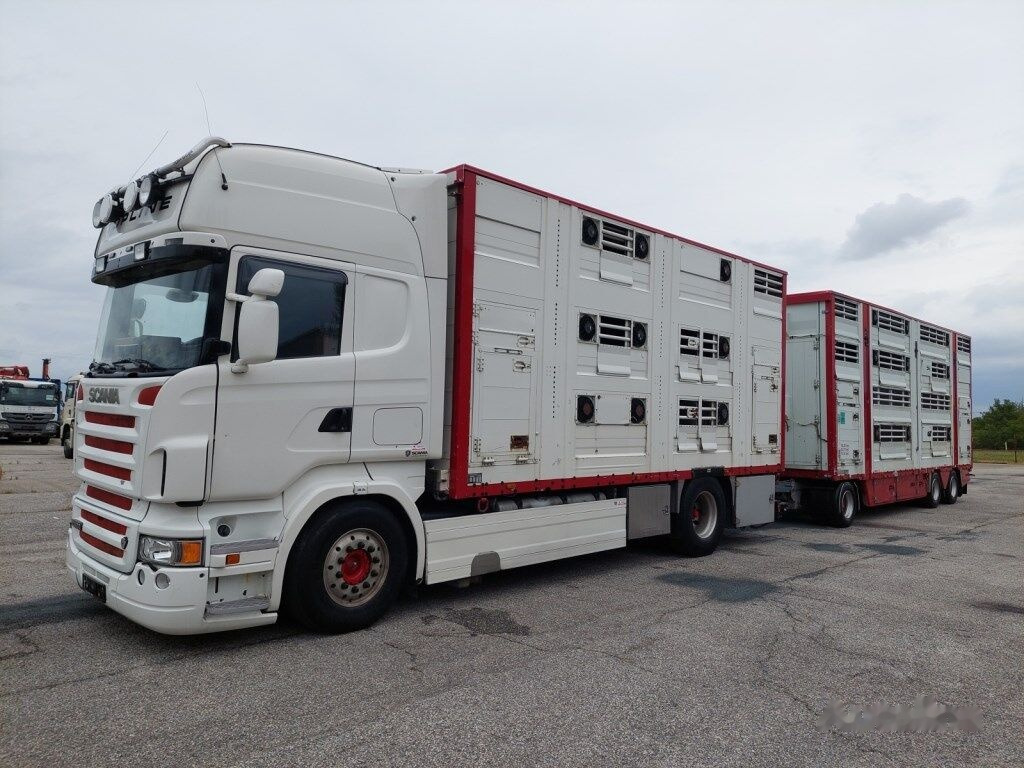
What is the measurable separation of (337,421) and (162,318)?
1404 millimetres

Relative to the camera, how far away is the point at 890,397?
46.4ft

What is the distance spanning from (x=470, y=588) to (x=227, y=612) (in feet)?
8.76

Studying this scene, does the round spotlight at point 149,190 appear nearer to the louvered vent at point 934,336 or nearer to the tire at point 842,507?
the tire at point 842,507

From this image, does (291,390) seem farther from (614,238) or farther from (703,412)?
(703,412)

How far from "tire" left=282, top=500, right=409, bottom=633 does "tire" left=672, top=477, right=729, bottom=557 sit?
408cm

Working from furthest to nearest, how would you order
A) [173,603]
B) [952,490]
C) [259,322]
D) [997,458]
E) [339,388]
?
[997,458] → [952,490] → [339,388] → [259,322] → [173,603]

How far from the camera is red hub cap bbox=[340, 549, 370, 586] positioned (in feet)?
17.7

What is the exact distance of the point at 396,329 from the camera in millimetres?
5789

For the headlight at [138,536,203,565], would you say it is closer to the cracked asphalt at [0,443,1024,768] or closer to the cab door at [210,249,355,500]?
the cab door at [210,249,355,500]

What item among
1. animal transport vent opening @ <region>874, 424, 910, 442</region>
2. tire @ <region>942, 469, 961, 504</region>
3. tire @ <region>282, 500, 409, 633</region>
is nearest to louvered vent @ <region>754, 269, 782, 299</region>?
animal transport vent opening @ <region>874, 424, 910, 442</region>

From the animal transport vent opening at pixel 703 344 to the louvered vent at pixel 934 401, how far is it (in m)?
8.62

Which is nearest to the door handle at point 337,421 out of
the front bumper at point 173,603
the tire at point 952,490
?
the front bumper at point 173,603

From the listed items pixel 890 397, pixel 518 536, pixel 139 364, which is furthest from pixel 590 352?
pixel 890 397

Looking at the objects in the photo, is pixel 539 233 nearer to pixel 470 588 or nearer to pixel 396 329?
pixel 396 329
